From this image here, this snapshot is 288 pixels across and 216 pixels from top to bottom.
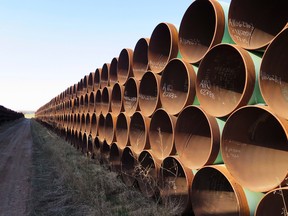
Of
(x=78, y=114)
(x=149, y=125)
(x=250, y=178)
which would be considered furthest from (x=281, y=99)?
(x=78, y=114)

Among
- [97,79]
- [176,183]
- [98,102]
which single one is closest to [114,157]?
[98,102]

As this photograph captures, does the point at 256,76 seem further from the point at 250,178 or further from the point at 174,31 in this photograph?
the point at 174,31

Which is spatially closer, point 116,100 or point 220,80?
point 220,80

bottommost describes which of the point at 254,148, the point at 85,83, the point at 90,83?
the point at 254,148

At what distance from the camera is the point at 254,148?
10.5 ft

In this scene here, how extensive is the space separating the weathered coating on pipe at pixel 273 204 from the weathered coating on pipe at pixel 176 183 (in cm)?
122

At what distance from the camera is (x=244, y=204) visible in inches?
118

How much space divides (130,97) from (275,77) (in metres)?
4.08

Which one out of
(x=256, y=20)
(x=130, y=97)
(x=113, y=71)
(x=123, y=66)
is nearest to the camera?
(x=256, y=20)

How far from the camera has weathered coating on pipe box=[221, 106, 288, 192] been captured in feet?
9.84

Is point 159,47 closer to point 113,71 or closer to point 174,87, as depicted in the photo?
point 174,87

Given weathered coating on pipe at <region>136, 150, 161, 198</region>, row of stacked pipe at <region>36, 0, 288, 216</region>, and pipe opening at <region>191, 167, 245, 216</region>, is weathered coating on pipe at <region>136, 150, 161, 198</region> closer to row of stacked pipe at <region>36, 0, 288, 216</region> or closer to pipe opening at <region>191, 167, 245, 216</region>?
row of stacked pipe at <region>36, 0, 288, 216</region>

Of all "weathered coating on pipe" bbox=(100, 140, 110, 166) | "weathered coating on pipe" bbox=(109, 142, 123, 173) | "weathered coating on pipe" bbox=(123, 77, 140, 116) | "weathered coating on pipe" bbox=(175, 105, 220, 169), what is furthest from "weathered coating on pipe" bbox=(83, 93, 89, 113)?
"weathered coating on pipe" bbox=(175, 105, 220, 169)

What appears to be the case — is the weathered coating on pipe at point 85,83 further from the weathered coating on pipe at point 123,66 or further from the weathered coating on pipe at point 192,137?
the weathered coating on pipe at point 192,137
